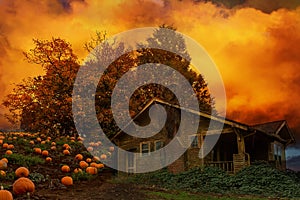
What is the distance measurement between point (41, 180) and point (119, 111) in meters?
18.1

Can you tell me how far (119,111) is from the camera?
3616 cm

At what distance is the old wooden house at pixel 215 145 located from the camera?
77.3 feet

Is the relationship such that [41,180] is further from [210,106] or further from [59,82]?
[210,106]

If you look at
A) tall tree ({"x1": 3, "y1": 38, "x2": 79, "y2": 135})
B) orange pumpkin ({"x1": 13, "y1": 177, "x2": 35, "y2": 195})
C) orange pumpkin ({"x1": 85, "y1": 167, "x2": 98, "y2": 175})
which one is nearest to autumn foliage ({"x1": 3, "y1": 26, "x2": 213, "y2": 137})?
tall tree ({"x1": 3, "y1": 38, "x2": 79, "y2": 135})

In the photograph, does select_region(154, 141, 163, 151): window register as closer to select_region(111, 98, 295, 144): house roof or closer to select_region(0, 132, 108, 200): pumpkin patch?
select_region(111, 98, 295, 144): house roof

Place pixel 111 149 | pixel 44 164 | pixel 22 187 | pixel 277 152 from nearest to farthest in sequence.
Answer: pixel 22 187, pixel 44 164, pixel 111 149, pixel 277 152

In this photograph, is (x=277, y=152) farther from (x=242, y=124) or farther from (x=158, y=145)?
(x=158, y=145)

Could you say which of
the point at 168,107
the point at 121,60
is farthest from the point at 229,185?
the point at 121,60

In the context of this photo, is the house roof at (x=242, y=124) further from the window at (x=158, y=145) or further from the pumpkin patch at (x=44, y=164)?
the pumpkin patch at (x=44, y=164)

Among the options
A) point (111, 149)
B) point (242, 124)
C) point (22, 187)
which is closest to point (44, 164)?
point (111, 149)

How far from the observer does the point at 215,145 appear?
26.4 meters

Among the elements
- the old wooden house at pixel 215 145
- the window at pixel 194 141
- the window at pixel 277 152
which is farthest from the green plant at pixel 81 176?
the window at pixel 277 152

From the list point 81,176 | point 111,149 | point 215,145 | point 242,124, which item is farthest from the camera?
point 111,149

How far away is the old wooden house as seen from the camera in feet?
77.3
